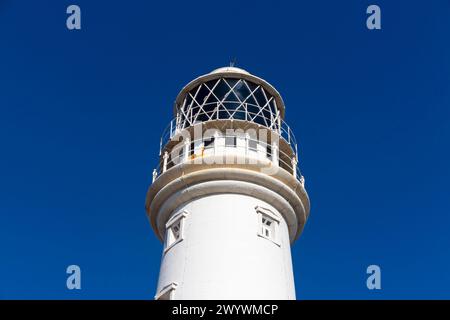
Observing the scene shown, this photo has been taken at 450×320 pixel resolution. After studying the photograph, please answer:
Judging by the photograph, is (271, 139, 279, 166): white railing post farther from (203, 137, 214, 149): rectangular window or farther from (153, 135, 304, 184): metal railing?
(203, 137, 214, 149): rectangular window

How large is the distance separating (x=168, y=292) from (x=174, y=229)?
7.33ft

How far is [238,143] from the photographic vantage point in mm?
18078

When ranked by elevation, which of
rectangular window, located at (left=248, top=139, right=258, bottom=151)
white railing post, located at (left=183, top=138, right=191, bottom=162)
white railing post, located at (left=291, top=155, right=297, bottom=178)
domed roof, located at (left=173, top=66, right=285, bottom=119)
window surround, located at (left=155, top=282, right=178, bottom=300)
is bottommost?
window surround, located at (left=155, top=282, right=178, bottom=300)

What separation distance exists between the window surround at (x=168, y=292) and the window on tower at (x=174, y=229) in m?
1.42

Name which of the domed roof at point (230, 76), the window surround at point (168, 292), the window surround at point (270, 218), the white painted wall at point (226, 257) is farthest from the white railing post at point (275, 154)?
the window surround at point (168, 292)

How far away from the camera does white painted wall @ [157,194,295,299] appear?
14.4 metres

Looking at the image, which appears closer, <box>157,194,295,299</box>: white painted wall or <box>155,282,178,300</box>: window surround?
<box>157,194,295,299</box>: white painted wall

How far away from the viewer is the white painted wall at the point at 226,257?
14430mm

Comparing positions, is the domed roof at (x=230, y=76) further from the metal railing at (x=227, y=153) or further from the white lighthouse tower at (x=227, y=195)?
the metal railing at (x=227, y=153)

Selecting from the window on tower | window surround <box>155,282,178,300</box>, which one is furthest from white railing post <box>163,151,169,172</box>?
window surround <box>155,282,178,300</box>

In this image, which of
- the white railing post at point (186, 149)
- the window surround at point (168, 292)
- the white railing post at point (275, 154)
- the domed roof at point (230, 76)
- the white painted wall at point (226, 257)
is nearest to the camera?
the white painted wall at point (226, 257)

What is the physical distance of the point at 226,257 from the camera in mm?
14867

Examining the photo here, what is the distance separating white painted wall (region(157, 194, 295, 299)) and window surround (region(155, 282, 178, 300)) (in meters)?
0.08
